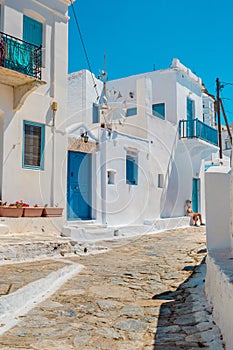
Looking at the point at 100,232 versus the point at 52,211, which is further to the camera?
the point at 100,232

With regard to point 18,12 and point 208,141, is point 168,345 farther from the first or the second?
point 208,141

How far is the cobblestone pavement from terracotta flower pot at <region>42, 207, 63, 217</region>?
3.10 m

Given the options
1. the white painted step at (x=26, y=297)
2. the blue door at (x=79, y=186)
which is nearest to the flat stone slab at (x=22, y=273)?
the white painted step at (x=26, y=297)

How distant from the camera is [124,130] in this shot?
53.4ft

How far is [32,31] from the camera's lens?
10828mm

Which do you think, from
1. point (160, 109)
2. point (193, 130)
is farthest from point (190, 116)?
point (160, 109)

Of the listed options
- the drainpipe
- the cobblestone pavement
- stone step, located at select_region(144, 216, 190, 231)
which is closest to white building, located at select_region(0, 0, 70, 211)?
the drainpipe

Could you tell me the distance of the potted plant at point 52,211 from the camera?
1021 centimetres

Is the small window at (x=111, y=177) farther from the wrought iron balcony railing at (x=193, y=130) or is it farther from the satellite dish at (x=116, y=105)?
the wrought iron balcony railing at (x=193, y=130)

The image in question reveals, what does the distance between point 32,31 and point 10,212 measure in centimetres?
546

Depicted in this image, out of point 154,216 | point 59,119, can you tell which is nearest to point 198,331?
point 59,119

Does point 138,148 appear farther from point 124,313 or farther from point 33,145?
point 124,313

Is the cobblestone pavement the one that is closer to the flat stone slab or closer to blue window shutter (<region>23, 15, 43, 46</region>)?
the flat stone slab

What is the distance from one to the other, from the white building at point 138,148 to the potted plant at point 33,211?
203 centimetres
